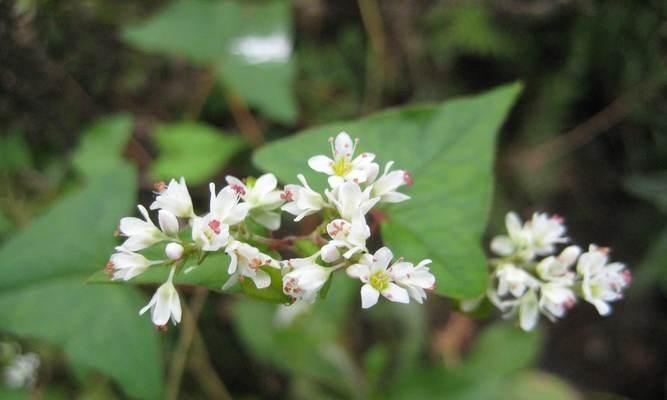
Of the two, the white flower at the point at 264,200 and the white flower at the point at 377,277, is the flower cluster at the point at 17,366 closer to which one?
the white flower at the point at 264,200

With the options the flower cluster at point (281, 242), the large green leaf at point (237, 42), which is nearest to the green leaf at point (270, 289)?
the flower cluster at point (281, 242)

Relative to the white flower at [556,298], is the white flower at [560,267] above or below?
above

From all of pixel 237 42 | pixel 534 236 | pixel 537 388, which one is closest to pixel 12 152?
pixel 237 42

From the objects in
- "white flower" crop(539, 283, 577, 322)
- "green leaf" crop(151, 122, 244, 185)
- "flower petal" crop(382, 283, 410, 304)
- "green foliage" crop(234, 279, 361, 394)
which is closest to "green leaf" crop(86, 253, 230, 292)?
"flower petal" crop(382, 283, 410, 304)

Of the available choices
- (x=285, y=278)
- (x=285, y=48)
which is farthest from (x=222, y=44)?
(x=285, y=278)

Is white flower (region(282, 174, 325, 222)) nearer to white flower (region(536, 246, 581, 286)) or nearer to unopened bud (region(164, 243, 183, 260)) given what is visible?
unopened bud (region(164, 243, 183, 260))

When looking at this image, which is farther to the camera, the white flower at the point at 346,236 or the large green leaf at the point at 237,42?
the large green leaf at the point at 237,42
